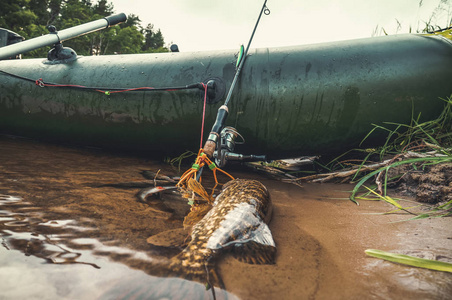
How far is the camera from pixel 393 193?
229 centimetres

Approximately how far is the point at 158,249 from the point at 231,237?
1.17ft

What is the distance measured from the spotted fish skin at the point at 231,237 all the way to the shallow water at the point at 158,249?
65mm

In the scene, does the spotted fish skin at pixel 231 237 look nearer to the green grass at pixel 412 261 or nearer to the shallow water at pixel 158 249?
the shallow water at pixel 158 249

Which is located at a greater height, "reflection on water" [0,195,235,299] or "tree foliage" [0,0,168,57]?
"tree foliage" [0,0,168,57]

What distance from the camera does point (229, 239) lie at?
1.29m

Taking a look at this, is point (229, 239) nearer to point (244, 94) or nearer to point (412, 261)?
point (412, 261)

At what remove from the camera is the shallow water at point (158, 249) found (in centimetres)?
95

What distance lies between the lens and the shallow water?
95 cm

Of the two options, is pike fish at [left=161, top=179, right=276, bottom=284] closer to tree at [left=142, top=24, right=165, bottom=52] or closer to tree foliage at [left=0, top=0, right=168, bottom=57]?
tree foliage at [left=0, top=0, right=168, bottom=57]

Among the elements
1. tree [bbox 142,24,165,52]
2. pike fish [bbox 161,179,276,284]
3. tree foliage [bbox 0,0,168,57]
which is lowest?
pike fish [bbox 161,179,276,284]

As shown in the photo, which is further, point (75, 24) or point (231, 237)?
point (75, 24)

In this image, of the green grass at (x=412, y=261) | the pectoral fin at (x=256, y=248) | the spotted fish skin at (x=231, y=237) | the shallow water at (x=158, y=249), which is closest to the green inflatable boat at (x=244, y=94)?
the shallow water at (x=158, y=249)

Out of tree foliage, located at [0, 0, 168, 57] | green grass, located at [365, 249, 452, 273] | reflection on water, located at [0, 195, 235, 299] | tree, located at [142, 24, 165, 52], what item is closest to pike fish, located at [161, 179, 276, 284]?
reflection on water, located at [0, 195, 235, 299]

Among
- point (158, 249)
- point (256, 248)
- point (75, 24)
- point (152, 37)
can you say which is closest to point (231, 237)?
point (256, 248)
